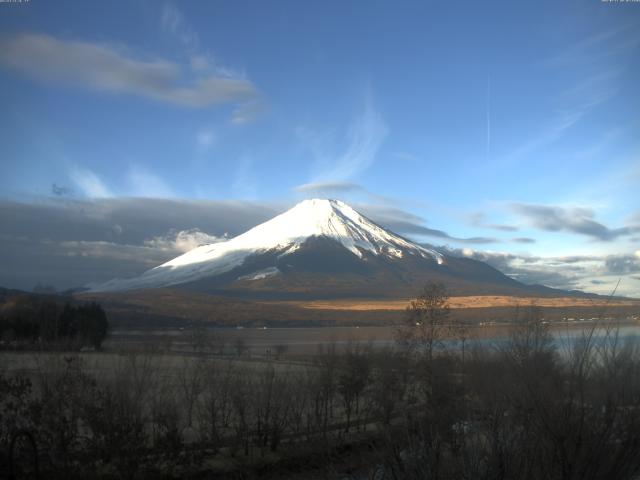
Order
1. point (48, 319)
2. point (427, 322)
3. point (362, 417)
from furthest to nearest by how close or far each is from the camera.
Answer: point (48, 319) → point (427, 322) → point (362, 417)

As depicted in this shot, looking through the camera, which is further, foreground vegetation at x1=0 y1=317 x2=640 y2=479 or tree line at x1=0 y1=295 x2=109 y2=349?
tree line at x1=0 y1=295 x2=109 y2=349

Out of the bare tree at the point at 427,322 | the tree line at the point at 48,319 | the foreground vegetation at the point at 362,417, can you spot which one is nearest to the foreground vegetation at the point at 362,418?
the foreground vegetation at the point at 362,417

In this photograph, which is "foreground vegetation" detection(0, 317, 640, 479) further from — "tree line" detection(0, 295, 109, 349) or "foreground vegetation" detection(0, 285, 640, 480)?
"tree line" detection(0, 295, 109, 349)

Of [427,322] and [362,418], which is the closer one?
[362,418]

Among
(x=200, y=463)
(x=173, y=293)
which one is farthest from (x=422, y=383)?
(x=173, y=293)

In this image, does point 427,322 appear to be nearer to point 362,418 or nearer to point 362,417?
point 362,417

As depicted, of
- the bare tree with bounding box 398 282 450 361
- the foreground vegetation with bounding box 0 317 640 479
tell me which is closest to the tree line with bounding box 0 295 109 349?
the bare tree with bounding box 398 282 450 361

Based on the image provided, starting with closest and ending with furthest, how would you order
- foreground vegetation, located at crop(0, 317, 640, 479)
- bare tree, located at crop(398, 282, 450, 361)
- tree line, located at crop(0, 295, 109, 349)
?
foreground vegetation, located at crop(0, 317, 640, 479)
bare tree, located at crop(398, 282, 450, 361)
tree line, located at crop(0, 295, 109, 349)

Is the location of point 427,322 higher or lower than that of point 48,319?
higher

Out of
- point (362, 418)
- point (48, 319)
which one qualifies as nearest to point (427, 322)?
point (362, 418)

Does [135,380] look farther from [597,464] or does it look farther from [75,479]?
[597,464]

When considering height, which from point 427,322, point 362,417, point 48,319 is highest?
point 427,322

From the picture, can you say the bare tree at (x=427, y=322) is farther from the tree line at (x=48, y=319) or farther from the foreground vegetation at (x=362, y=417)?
the tree line at (x=48, y=319)

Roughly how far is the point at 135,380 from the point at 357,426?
12398 mm
